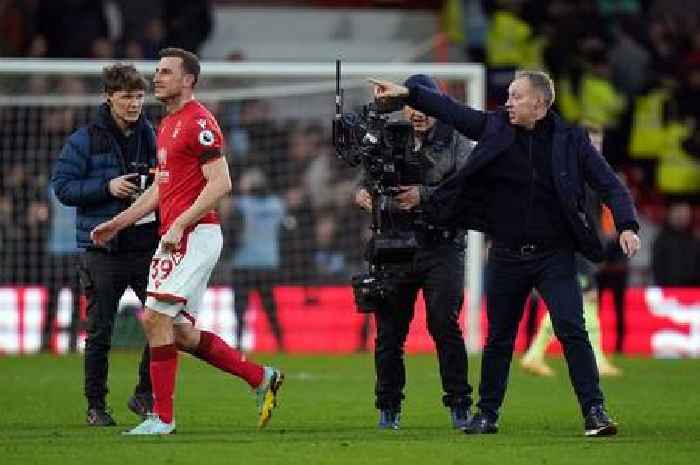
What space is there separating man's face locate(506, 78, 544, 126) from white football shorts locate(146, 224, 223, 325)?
78.0 inches

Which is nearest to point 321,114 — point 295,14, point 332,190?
point 332,190

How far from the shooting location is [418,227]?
41.1 feet

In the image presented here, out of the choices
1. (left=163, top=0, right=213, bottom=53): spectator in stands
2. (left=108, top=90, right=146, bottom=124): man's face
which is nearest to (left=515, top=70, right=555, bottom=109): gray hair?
(left=108, top=90, right=146, bottom=124): man's face

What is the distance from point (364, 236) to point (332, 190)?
726mm

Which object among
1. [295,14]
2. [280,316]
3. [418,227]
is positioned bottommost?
[280,316]

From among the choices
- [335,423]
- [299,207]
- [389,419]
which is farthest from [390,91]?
[299,207]

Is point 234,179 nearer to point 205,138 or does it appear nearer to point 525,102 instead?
point 205,138

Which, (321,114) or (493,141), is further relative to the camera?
(321,114)

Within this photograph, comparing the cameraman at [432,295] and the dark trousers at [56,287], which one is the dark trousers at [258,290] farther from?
the cameraman at [432,295]

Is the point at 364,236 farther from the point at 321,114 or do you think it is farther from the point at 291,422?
the point at 291,422

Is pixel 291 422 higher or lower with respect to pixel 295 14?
lower

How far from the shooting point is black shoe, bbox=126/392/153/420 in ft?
42.7

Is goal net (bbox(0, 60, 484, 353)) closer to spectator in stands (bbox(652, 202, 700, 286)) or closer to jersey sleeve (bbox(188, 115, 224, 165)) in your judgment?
spectator in stands (bbox(652, 202, 700, 286))

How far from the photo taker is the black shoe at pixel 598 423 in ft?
38.8
